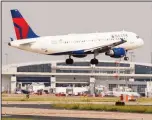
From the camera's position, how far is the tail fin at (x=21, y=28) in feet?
259

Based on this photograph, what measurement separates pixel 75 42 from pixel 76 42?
0.54 ft

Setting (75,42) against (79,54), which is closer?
(79,54)

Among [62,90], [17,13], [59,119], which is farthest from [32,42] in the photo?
[62,90]

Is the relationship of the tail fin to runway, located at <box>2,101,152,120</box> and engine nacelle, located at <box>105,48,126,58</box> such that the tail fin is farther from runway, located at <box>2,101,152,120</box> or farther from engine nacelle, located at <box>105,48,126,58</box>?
runway, located at <box>2,101,152,120</box>

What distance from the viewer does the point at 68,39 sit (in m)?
81.7

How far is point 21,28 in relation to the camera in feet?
266

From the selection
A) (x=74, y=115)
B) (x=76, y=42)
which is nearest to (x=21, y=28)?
(x=76, y=42)

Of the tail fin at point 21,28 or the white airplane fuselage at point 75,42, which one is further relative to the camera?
the white airplane fuselage at point 75,42

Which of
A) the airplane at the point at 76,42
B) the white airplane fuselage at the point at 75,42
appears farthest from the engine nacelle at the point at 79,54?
the white airplane fuselage at the point at 75,42

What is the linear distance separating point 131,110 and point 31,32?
20070 mm

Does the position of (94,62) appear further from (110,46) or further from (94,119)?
(94,119)

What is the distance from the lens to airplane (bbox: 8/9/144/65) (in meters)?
80.1

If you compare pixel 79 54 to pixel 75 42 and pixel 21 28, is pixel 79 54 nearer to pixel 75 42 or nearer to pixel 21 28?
pixel 75 42

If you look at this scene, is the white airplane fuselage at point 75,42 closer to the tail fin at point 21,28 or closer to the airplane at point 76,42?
the airplane at point 76,42
